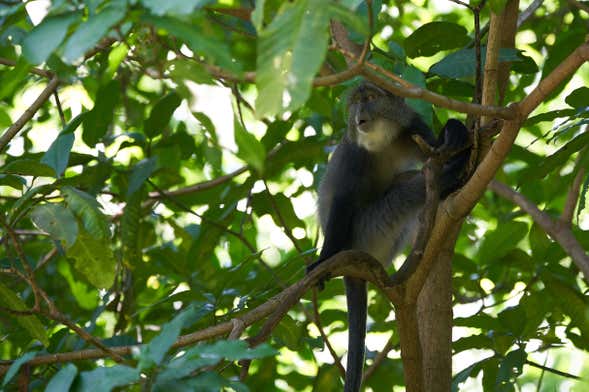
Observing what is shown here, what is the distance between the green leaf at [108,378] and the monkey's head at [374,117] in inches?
131

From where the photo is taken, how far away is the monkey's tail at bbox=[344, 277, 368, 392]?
424 cm

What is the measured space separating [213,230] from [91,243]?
1.29 meters

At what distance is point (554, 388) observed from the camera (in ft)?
11.9

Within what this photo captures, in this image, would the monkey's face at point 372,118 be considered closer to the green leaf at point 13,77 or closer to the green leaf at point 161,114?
the green leaf at point 161,114

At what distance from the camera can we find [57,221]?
299 centimetres

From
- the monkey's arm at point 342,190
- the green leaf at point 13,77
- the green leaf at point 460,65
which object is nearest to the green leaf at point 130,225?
the monkey's arm at point 342,190

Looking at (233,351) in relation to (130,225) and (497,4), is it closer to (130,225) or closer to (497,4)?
(497,4)

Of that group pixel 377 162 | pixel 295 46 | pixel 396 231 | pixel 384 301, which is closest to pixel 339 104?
pixel 377 162

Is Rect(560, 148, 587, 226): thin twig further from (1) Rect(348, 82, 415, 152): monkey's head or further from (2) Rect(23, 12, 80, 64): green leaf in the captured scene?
(2) Rect(23, 12, 80, 64): green leaf

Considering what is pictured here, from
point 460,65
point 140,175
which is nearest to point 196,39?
point 460,65

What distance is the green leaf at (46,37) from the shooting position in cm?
175

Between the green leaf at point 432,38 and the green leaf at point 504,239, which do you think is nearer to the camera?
the green leaf at point 432,38

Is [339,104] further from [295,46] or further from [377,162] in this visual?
[295,46]

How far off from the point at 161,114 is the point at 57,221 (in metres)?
1.70
